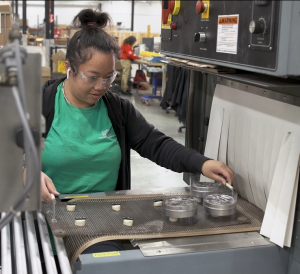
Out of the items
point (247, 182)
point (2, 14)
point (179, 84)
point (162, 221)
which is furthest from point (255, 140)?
point (179, 84)

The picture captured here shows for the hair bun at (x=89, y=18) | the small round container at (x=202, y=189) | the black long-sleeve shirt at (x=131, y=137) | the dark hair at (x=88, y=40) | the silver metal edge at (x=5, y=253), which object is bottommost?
the silver metal edge at (x=5, y=253)

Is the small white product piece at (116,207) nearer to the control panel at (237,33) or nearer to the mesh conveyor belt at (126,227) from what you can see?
the mesh conveyor belt at (126,227)

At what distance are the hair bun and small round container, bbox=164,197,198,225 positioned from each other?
0.74 m

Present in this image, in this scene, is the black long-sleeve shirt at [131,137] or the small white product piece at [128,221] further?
the black long-sleeve shirt at [131,137]

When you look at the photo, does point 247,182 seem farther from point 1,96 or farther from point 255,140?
point 1,96

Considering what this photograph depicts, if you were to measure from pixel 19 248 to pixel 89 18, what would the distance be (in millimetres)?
859

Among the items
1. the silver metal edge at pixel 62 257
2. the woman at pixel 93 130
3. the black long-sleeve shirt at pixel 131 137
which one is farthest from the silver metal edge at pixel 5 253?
the black long-sleeve shirt at pixel 131 137

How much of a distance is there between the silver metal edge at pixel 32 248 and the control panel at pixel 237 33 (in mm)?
677

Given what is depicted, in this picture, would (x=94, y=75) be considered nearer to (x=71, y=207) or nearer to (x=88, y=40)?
(x=88, y=40)

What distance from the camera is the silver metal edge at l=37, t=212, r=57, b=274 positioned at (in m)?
1.05

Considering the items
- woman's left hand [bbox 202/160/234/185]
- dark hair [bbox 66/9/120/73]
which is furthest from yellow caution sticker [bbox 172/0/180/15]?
woman's left hand [bbox 202/160/234/185]

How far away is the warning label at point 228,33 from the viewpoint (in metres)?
1.06

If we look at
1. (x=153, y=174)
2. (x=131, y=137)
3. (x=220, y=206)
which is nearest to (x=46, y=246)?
(x=220, y=206)

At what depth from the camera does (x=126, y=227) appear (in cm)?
120
